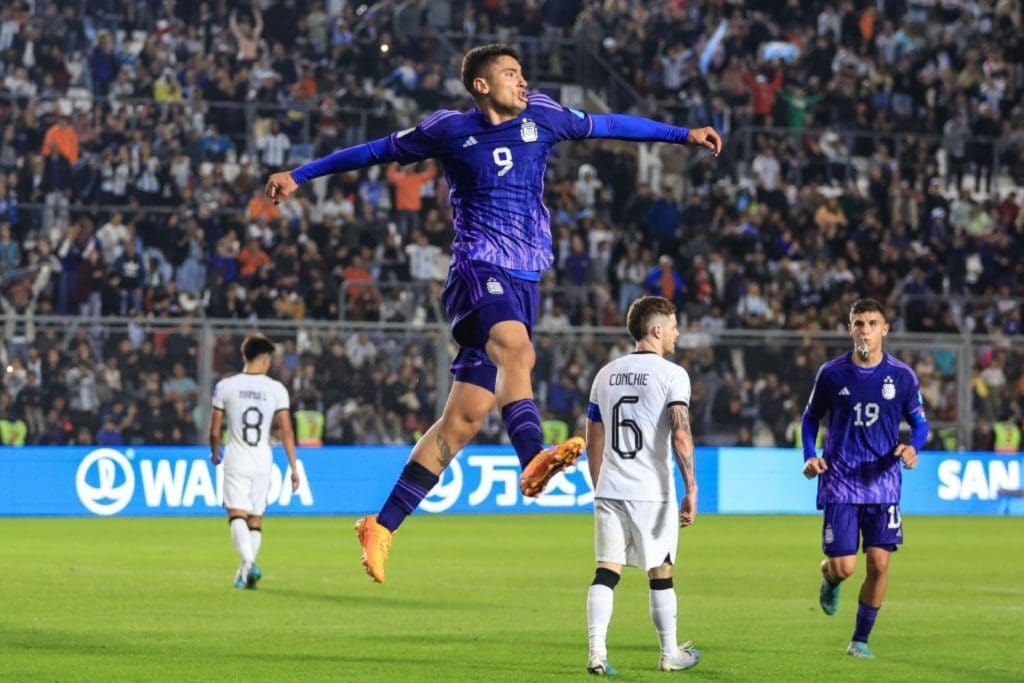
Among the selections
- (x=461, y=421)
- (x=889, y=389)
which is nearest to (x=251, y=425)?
(x=889, y=389)

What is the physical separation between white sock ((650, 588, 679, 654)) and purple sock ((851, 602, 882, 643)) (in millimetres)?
1667

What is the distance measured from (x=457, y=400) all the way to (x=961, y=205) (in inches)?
1087

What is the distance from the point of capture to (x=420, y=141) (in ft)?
29.1

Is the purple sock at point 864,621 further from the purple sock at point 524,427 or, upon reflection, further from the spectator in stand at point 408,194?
the spectator in stand at point 408,194

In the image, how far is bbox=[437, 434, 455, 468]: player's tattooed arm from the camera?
920 centimetres

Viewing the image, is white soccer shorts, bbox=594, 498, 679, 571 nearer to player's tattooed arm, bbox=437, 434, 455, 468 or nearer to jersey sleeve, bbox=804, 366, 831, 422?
player's tattooed arm, bbox=437, 434, 455, 468

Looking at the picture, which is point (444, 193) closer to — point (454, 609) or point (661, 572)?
point (454, 609)

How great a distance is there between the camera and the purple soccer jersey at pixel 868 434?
38.2 ft

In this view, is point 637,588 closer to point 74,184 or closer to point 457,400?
point 457,400

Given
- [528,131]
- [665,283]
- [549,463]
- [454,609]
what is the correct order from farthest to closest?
[665,283]
[454,609]
[528,131]
[549,463]

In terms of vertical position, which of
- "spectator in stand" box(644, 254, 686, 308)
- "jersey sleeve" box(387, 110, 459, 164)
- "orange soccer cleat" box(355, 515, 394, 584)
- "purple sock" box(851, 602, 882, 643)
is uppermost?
"spectator in stand" box(644, 254, 686, 308)

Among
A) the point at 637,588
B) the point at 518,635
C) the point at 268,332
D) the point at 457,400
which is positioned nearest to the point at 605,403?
the point at 457,400

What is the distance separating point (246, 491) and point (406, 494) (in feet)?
25.5

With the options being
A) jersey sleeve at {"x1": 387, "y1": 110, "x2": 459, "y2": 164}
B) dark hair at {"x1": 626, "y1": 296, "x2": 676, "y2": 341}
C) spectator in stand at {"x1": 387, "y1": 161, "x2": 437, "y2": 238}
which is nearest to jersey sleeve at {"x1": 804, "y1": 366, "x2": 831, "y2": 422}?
dark hair at {"x1": 626, "y1": 296, "x2": 676, "y2": 341}
